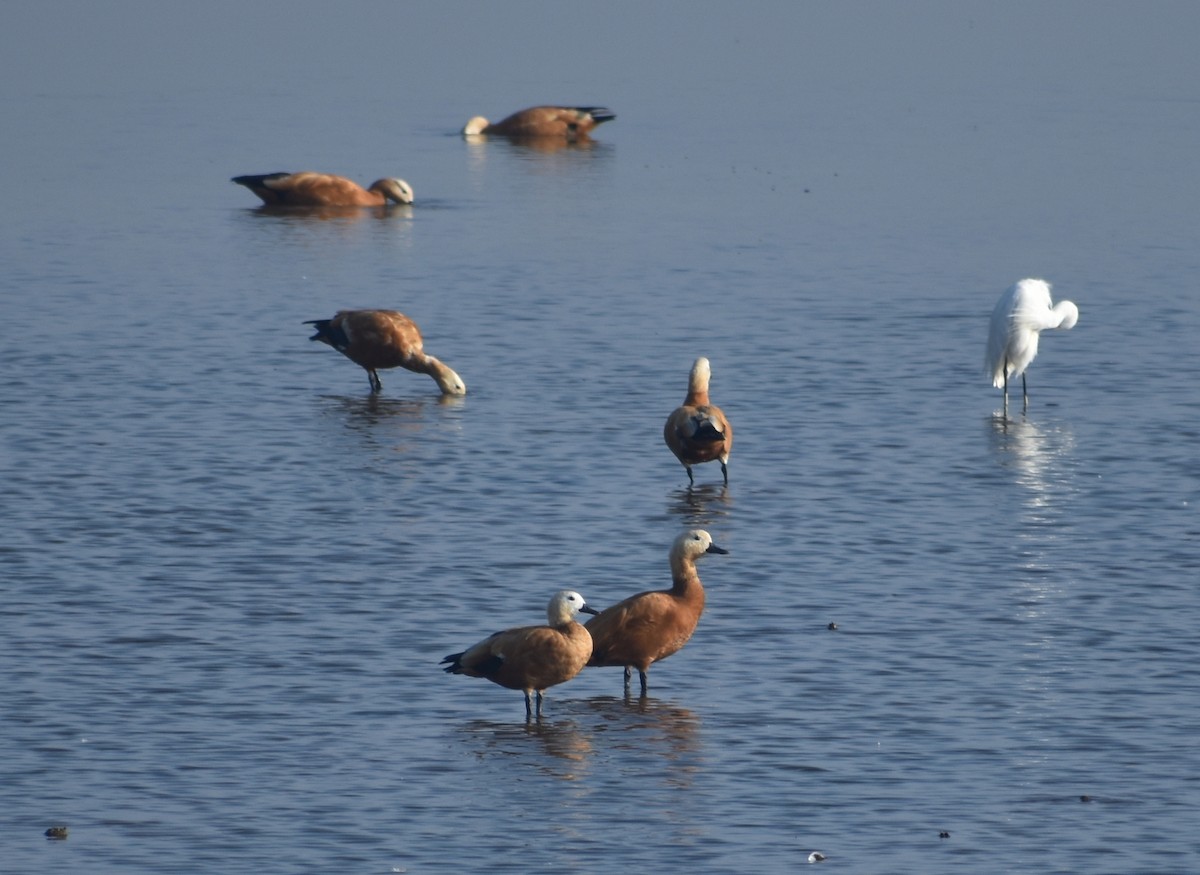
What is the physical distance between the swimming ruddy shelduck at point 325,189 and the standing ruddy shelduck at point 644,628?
75.9 feet

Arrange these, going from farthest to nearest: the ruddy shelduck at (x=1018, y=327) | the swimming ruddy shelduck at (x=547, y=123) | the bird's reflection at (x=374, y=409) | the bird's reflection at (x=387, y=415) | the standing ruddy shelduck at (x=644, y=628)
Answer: the swimming ruddy shelduck at (x=547, y=123) → the ruddy shelduck at (x=1018, y=327) → the bird's reflection at (x=374, y=409) → the bird's reflection at (x=387, y=415) → the standing ruddy shelduck at (x=644, y=628)

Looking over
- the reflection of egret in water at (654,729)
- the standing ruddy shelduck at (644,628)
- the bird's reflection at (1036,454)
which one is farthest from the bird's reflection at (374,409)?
the reflection of egret in water at (654,729)

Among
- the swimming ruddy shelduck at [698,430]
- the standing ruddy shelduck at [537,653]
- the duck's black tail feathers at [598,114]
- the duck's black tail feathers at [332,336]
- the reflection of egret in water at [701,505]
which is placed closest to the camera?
the standing ruddy shelduck at [537,653]

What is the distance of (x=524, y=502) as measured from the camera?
19359 mm

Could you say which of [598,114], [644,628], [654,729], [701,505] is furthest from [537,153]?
[654,729]

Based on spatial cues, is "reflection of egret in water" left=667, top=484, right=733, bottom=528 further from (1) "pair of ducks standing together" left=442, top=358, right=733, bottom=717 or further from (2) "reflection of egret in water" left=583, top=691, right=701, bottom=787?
(2) "reflection of egret in water" left=583, top=691, right=701, bottom=787

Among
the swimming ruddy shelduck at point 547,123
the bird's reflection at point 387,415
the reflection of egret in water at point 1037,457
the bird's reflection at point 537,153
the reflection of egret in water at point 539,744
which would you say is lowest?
the reflection of egret in water at point 539,744

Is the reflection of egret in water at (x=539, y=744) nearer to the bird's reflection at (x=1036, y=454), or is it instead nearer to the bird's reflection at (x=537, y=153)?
the bird's reflection at (x=1036, y=454)

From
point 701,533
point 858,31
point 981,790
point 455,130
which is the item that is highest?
point 858,31

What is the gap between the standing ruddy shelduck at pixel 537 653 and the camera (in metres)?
13.6

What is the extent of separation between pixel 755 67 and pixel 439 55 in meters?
9.61

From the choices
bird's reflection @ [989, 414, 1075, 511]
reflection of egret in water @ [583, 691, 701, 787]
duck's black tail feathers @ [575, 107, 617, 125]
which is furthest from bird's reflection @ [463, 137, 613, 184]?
reflection of egret in water @ [583, 691, 701, 787]

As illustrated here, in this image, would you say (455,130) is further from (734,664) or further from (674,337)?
(734,664)

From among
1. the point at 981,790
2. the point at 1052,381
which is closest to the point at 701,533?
the point at 981,790
